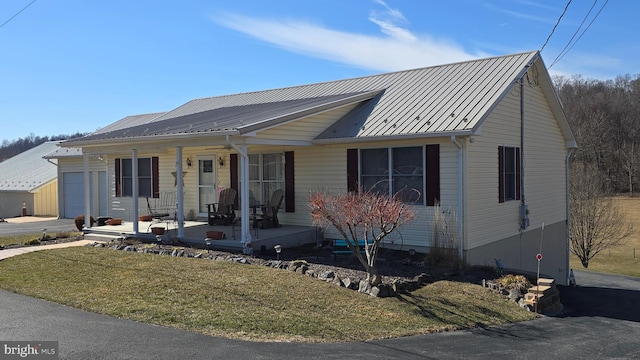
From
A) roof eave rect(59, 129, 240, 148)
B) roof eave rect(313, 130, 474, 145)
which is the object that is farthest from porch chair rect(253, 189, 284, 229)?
roof eave rect(59, 129, 240, 148)

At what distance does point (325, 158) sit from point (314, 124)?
0.98 meters

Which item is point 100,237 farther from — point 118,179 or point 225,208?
point 118,179

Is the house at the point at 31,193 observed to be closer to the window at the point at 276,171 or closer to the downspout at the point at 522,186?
the window at the point at 276,171

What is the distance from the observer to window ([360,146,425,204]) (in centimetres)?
1297

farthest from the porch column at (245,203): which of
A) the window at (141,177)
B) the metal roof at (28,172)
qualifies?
the metal roof at (28,172)

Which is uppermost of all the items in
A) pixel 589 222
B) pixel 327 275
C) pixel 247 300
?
pixel 327 275

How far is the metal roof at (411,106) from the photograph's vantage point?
12414mm

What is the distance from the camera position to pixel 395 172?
43.7 ft

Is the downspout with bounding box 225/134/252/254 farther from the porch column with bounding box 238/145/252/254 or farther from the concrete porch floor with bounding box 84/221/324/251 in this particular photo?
the concrete porch floor with bounding box 84/221/324/251

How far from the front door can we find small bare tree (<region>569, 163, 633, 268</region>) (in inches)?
910

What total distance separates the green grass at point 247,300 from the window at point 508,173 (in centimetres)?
411

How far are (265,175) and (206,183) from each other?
2630 millimetres

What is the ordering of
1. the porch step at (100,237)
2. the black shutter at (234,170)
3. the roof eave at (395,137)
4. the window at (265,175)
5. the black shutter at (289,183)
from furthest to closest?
the black shutter at (234,170) < the window at (265,175) < the porch step at (100,237) < the black shutter at (289,183) < the roof eave at (395,137)

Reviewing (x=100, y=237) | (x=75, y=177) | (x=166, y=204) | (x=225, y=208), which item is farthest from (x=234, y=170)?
(x=75, y=177)
